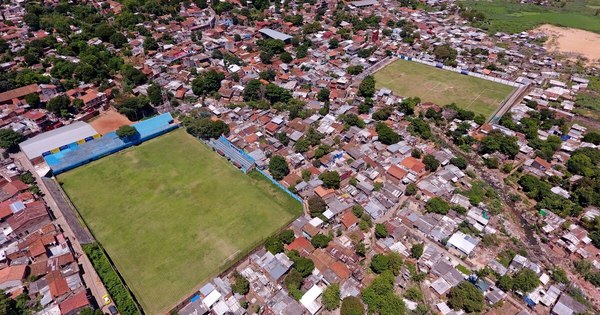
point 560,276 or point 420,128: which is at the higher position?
point 420,128

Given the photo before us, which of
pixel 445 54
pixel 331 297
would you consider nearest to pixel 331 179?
pixel 331 297

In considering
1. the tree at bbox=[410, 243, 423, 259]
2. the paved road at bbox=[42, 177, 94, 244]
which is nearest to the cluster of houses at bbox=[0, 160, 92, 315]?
the paved road at bbox=[42, 177, 94, 244]

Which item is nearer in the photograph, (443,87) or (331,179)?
(331,179)

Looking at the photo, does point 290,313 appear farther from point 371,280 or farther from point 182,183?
point 182,183

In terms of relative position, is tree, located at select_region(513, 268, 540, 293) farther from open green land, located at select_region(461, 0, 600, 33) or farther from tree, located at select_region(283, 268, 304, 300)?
open green land, located at select_region(461, 0, 600, 33)

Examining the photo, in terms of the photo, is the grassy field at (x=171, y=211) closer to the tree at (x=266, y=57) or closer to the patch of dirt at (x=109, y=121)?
the patch of dirt at (x=109, y=121)

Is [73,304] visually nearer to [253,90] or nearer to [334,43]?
[253,90]

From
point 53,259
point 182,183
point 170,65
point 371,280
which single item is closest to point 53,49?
point 170,65
